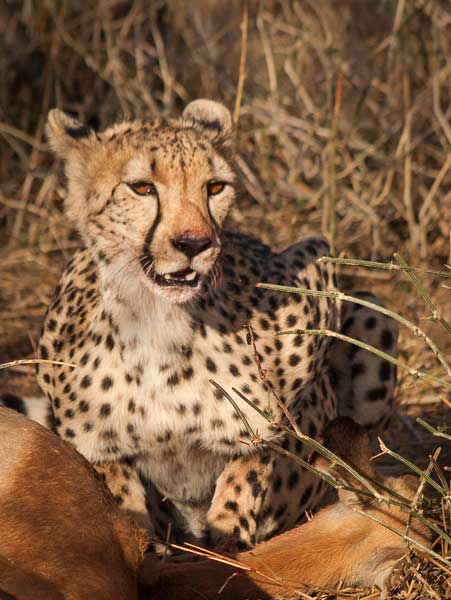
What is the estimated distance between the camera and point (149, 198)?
253 centimetres

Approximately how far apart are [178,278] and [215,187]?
0.87 feet

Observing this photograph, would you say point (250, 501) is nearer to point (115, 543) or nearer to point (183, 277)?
point (183, 277)

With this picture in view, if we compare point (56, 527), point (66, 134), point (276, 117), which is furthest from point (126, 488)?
point (276, 117)

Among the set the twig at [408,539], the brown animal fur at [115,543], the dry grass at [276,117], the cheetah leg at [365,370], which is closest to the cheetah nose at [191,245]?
the brown animal fur at [115,543]

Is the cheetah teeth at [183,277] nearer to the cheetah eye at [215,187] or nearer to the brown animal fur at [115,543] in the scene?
the cheetah eye at [215,187]

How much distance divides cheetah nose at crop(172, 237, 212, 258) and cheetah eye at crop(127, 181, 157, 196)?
0.18 m

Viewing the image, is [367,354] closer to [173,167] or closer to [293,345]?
[293,345]

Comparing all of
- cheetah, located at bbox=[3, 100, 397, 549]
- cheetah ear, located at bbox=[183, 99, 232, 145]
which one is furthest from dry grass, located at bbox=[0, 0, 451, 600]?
cheetah, located at bbox=[3, 100, 397, 549]

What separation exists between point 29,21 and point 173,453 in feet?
9.75

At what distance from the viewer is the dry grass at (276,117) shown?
4301 mm

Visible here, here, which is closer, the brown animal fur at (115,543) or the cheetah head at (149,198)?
the brown animal fur at (115,543)

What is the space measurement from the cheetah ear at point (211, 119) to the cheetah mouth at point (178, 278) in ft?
1.67

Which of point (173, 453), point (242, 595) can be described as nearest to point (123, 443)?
point (173, 453)

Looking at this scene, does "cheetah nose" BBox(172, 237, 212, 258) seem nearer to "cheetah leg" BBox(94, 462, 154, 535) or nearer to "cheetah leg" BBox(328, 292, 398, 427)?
"cheetah leg" BBox(94, 462, 154, 535)
